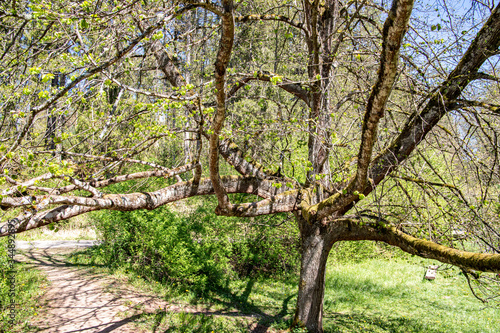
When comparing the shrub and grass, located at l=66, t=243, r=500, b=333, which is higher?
the shrub

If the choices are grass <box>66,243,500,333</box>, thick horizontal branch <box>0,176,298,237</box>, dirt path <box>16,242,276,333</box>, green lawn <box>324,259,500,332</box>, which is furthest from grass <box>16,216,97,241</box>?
green lawn <box>324,259,500,332</box>

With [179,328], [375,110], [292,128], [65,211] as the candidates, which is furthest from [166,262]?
[375,110]

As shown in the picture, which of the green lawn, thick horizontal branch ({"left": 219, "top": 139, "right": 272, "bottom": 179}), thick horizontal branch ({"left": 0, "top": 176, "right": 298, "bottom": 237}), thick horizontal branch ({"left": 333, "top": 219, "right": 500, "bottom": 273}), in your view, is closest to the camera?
thick horizontal branch ({"left": 333, "top": 219, "right": 500, "bottom": 273})

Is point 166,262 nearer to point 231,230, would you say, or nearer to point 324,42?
point 231,230

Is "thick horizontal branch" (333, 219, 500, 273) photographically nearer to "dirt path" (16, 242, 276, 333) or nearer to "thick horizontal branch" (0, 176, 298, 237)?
"thick horizontal branch" (0, 176, 298, 237)

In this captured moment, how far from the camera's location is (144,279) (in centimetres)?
872

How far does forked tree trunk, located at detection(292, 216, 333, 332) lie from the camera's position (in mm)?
5645

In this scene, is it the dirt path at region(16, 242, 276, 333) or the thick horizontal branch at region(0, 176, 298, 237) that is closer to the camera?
the thick horizontal branch at region(0, 176, 298, 237)

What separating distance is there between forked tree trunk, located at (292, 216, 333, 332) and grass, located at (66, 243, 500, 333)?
90cm

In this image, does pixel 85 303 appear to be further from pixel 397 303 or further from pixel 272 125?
pixel 397 303

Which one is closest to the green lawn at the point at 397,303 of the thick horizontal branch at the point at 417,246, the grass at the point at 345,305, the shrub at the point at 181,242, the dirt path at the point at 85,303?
the grass at the point at 345,305

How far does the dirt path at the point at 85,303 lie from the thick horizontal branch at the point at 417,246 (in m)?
4.19

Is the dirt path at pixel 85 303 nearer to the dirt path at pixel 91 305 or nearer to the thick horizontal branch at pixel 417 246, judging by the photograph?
the dirt path at pixel 91 305

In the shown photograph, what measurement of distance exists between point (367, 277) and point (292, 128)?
9508 millimetres
